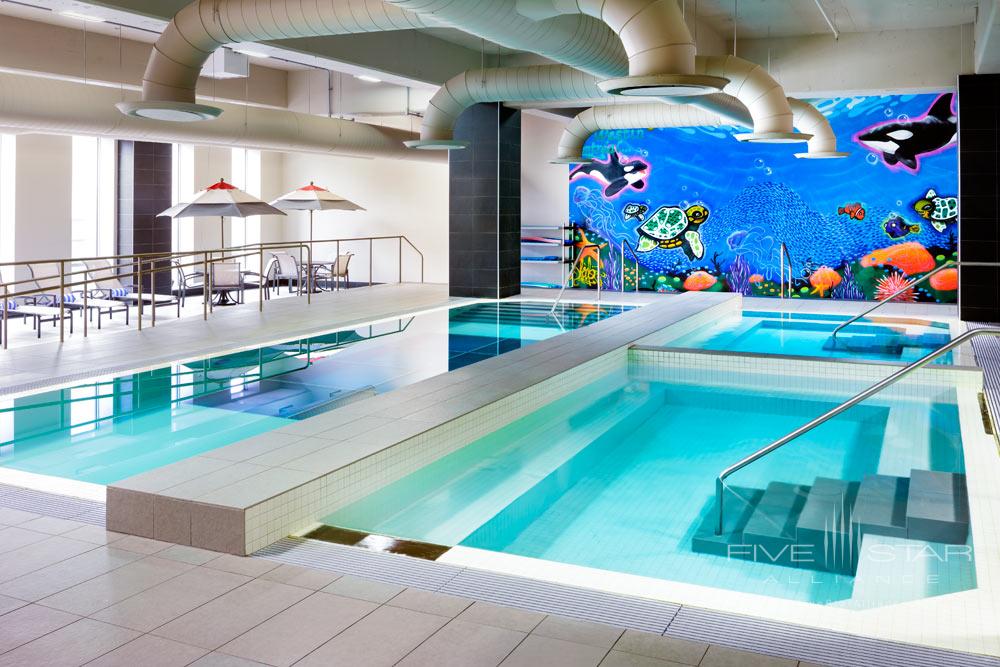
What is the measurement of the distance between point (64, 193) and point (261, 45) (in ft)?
24.9

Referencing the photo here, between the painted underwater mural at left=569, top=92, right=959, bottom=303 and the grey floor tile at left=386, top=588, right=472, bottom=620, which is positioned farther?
the painted underwater mural at left=569, top=92, right=959, bottom=303

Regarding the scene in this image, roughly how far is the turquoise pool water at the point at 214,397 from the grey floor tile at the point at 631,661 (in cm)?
312

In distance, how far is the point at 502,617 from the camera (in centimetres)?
286

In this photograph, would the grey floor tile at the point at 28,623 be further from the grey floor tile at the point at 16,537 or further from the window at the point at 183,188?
the window at the point at 183,188

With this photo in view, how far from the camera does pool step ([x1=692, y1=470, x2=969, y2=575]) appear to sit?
167 inches

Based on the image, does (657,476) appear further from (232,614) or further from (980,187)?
(980,187)

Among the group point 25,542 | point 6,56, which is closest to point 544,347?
point 25,542

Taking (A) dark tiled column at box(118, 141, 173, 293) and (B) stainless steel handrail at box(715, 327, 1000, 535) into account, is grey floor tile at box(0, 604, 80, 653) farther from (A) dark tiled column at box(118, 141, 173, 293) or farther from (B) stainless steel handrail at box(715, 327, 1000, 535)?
(A) dark tiled column at box(118, 141, 173, 293)

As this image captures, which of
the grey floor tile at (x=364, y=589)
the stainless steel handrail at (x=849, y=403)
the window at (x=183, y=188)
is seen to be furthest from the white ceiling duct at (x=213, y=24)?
the window at (x=183, y=188)

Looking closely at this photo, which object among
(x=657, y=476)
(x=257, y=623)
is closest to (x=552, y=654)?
(x=257, y=623)

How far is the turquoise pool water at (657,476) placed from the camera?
4.02 meters

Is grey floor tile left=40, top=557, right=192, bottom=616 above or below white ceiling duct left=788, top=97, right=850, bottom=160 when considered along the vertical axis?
below

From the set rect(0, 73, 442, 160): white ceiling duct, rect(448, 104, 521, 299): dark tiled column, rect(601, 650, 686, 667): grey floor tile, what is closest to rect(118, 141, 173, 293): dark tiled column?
rect(0, 73, 442, 160): white ceiling duct

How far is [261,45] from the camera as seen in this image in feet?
27.2
